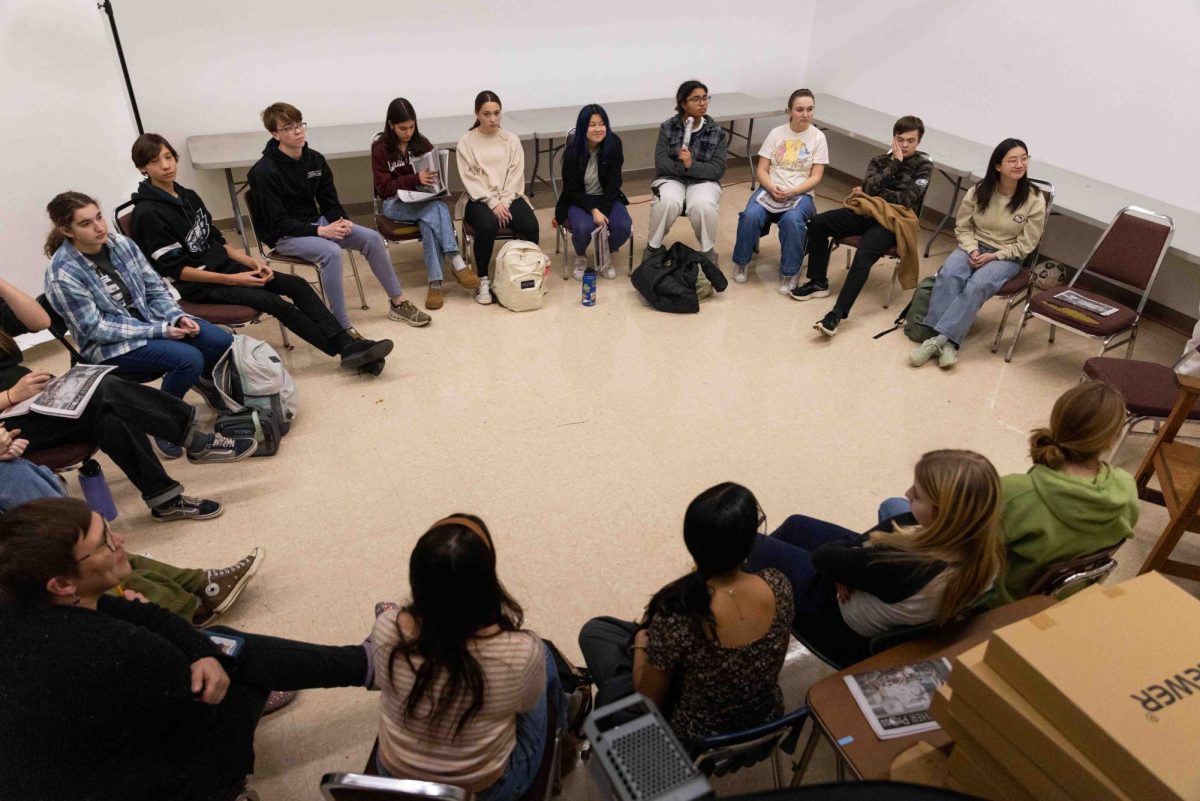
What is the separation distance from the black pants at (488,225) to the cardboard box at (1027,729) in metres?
3.79

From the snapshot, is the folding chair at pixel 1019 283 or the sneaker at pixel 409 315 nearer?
the folding chair at pixel 1019 283

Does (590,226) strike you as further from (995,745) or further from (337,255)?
(995,745)

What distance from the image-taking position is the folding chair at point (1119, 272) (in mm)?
3955

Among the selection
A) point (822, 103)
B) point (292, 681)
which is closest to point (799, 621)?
point (292, 681)

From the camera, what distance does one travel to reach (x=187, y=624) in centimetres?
207

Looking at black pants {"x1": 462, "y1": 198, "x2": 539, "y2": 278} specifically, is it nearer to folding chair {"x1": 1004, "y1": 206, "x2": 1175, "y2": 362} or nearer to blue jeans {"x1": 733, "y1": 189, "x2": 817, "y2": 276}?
blue jeans {"x1": 733, "y1": 189, "x2": 817, "y2": 276}

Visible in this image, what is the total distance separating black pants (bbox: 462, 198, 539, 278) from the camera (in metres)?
4.70

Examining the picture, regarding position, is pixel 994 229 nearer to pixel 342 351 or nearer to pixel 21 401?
pixel 342 351

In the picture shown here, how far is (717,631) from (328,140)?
14.6ft

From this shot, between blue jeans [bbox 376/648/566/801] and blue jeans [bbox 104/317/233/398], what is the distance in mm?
2206

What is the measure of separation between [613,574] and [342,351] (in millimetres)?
1913

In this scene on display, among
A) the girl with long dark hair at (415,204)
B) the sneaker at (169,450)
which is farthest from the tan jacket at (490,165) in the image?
the sneaker at (169,450)

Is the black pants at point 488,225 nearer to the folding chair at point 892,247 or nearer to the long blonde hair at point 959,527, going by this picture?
the folding chair at point 892,247

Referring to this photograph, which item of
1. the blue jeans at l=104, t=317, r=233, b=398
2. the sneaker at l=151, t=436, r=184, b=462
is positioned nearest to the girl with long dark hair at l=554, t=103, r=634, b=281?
the blue jeans at l=104, t=317, r=233, b=398
